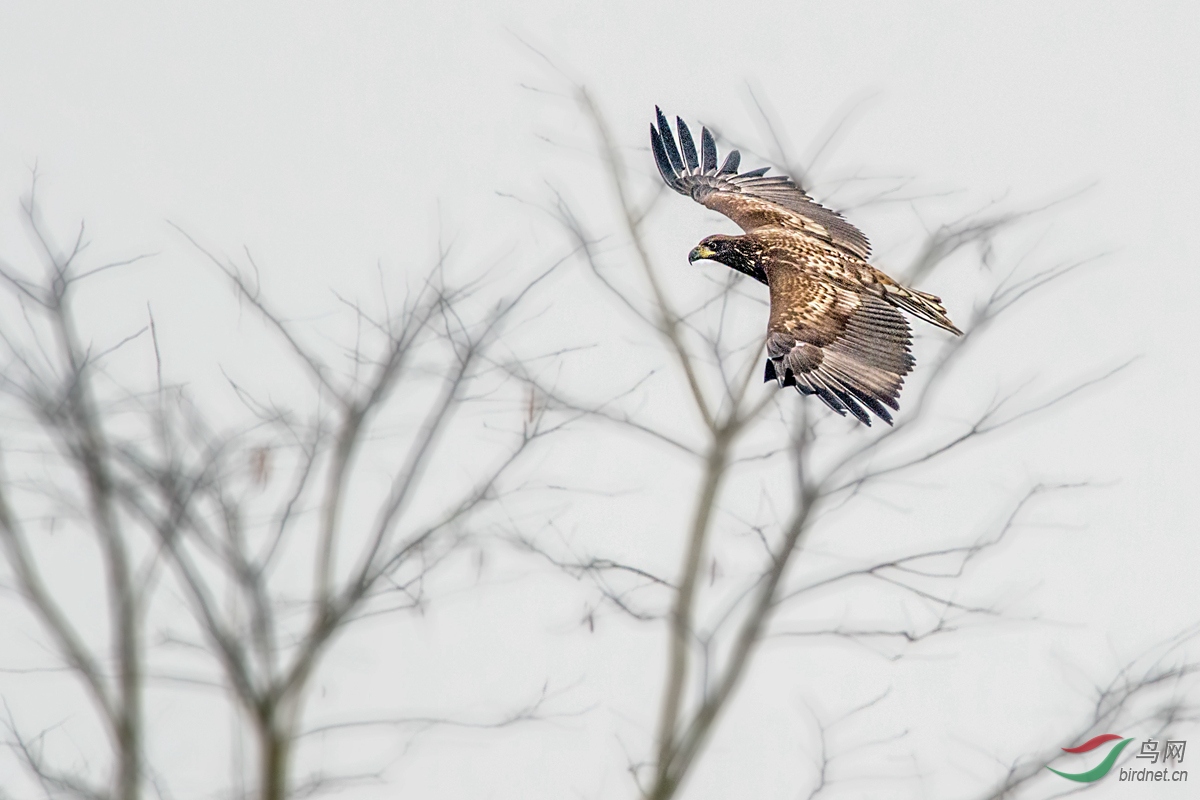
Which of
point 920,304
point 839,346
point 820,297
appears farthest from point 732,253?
point 839,346

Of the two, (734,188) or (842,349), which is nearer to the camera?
(842,349)

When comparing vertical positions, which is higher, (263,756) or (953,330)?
(953,330)

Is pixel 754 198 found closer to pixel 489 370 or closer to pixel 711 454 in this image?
pixel 711 454

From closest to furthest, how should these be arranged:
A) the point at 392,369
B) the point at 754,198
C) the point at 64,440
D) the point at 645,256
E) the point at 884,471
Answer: the point at 64,440
the point at 392,369
the point at 884,471
the point at 645,256
the point at 754,198

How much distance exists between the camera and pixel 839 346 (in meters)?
8.91

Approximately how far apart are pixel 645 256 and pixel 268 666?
3902mm

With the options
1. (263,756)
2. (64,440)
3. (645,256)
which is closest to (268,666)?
(263,756)

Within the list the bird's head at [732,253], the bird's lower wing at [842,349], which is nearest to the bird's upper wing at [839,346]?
the bird's lower wing at [842,349]

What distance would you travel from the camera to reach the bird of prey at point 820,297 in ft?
28.0

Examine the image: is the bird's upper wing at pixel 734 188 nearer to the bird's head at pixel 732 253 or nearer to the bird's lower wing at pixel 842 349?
the bird's head at pixel 732 253

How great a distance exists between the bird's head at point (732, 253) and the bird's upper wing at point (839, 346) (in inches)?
38.9

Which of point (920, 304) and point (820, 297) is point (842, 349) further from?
point (920, 304)

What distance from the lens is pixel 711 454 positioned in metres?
10.8

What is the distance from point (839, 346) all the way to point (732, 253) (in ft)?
7.15
